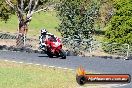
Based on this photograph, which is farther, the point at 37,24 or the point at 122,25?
the point at 37,24

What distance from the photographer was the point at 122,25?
1382 inches

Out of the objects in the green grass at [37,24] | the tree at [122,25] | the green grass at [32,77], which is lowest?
the green grass at [32,77]

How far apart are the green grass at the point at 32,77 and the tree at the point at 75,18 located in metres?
13.7

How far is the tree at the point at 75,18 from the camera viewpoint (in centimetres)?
3222

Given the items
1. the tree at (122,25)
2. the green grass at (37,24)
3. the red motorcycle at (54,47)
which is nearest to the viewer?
the red motorcycle at (54,47)

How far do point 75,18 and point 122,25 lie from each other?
5.45m

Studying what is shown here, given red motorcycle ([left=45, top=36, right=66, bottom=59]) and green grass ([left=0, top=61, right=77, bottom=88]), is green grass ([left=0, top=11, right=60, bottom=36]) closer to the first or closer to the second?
red motorcycle ([left=45, top=36, right=66, bottom=59])

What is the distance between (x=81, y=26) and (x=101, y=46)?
311 centimetres

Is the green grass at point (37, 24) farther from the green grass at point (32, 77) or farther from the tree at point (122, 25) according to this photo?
the green grass at point (32, 77)

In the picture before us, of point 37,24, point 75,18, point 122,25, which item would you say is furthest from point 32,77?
point 37,24

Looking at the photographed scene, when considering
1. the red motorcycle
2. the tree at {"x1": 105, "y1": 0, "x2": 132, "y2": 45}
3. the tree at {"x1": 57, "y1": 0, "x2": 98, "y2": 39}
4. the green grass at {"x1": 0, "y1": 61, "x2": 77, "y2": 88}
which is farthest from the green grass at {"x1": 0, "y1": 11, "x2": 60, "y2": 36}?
the green grass at {"x1": 0, "y1": 61, "x2": 77, "y2": 88}

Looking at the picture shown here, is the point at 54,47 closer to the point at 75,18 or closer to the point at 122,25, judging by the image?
the point at 75,18

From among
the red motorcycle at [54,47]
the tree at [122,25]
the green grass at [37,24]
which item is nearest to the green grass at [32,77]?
the red motorcycle at [54,47]

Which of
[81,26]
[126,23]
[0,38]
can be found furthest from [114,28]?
[0,38]
